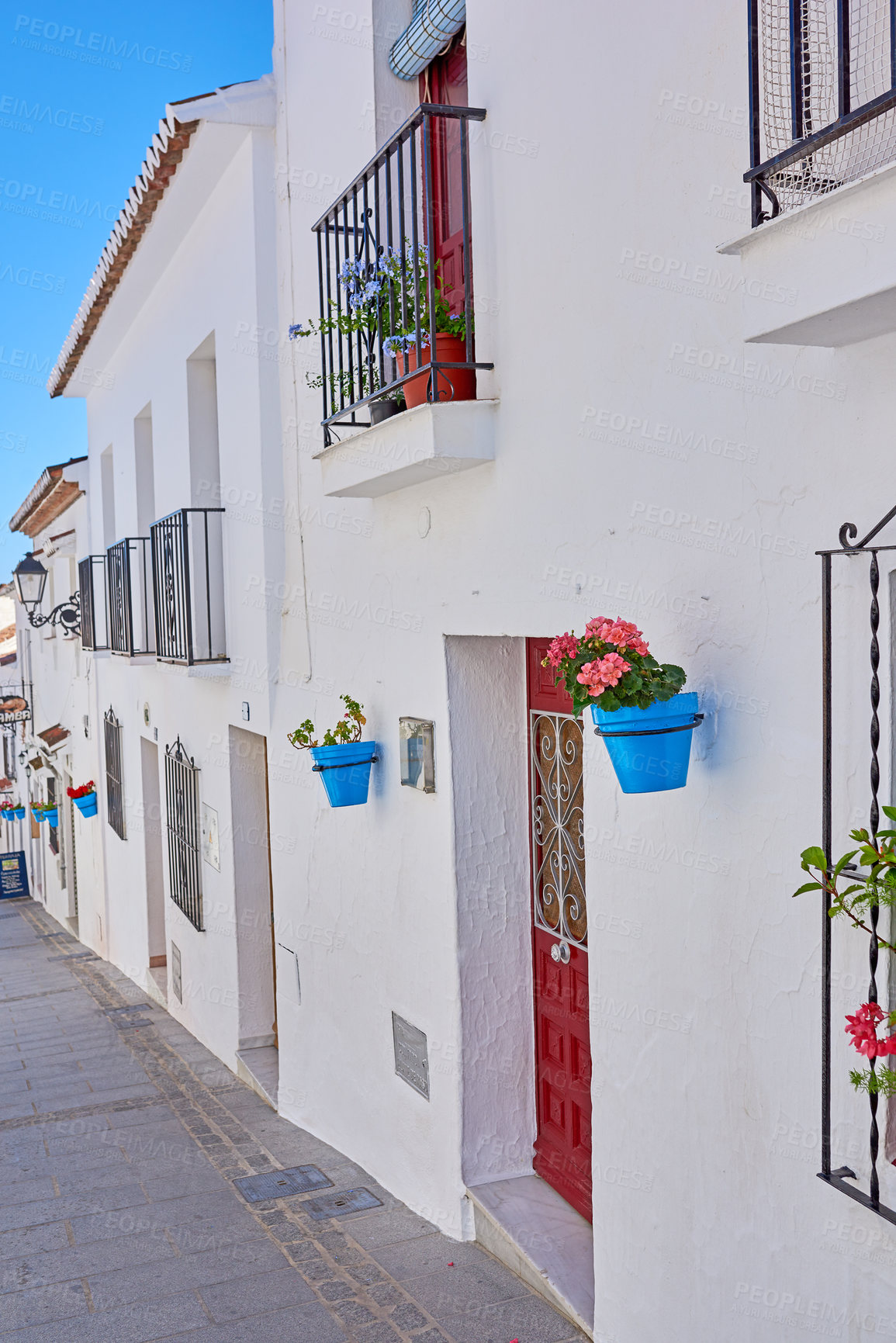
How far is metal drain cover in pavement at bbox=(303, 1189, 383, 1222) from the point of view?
18.6ft

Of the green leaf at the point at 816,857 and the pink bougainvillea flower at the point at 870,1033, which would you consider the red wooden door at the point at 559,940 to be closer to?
the green leaf at the point at 816,857

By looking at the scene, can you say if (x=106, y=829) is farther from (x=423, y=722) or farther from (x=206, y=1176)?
(x=423, y=722)

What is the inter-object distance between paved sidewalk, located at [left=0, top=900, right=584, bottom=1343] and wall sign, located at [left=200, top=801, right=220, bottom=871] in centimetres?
155

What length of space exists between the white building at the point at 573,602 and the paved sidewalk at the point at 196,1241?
23 cm

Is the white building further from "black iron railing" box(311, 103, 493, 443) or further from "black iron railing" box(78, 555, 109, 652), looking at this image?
"black iron railing" box(78, 555, 109, 652)

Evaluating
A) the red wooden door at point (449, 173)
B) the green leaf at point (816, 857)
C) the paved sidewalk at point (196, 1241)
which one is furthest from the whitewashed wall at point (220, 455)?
the green leaf at point (816, 857)

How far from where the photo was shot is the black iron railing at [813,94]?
2.41m

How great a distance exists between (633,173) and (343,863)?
13.0 ft

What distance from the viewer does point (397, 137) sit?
431cm

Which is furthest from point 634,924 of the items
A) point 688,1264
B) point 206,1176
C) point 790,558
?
point 206,1176

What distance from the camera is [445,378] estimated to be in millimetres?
4449

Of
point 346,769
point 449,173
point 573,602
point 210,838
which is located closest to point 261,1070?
point 210,838

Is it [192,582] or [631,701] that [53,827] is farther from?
[631,701]

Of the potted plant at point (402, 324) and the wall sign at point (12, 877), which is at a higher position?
the potted plant at point (402, 324)
